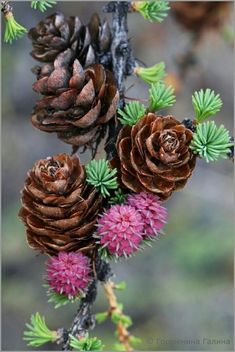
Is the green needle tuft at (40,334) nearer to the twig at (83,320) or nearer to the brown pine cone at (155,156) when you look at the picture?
the twig at (83,320)

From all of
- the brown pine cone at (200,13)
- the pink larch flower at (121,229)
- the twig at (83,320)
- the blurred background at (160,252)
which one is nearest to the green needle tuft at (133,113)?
the pink larch flower at (121,229)

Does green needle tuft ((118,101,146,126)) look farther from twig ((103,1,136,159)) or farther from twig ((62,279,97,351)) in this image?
twig ((62,279,97,351))

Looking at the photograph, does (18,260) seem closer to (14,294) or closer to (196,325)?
(14,294)

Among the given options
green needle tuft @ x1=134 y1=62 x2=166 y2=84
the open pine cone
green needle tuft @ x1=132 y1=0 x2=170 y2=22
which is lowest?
green needle tuft @ x1=134 y1=62 x2=166 y2=84

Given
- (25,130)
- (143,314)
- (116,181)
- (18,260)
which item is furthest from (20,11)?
(143,314)

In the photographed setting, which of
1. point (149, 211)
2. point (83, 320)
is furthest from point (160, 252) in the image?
point (149, 211)

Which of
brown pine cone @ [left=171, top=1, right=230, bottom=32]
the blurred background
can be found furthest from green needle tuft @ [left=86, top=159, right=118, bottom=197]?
the blurred background
